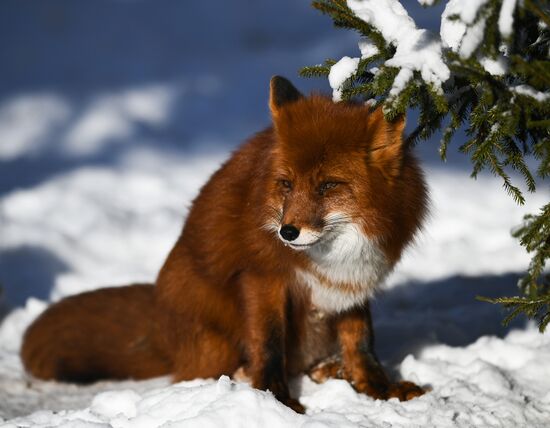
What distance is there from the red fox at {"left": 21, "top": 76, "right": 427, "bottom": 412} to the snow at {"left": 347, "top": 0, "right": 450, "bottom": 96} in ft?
1.53

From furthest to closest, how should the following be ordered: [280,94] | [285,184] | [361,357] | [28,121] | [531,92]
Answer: [28,121]
[361,357]
[280,94]
[285,184]
[531,92]

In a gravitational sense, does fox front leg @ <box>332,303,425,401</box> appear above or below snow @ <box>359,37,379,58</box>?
below

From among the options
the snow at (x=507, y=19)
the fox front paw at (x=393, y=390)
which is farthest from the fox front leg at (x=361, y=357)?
the snow at (x=507, y=19)

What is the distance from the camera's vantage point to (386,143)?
3418 mm

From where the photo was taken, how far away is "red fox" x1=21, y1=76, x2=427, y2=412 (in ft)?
11.0

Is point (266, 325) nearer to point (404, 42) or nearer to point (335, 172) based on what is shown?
point (335, 172)

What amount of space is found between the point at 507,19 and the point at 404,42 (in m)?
0.46

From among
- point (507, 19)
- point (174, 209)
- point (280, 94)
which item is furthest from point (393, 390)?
point (174, 209)

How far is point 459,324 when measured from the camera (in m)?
5.06

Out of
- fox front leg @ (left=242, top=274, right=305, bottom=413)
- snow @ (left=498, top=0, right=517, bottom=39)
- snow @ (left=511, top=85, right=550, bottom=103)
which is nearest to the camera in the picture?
snow @ (left=498, top=0, right=517, bottom=39)

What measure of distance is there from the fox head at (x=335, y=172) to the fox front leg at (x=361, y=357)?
2.13ft

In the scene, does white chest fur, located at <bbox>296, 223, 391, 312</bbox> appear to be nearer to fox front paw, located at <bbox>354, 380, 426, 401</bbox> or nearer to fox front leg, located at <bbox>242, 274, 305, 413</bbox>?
fox front leg, located at <bbox>242, 274, 305, 413</bbox>

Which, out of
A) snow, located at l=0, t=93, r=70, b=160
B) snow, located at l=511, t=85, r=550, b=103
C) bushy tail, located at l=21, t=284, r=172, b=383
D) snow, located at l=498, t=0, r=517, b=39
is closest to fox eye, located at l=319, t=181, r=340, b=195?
snow, located at l=511, t=85, r=550, b=103

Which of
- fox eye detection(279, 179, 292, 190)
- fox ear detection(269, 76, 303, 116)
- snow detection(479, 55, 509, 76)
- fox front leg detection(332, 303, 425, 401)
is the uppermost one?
fox ear detection(269, 76, 303, 116)
